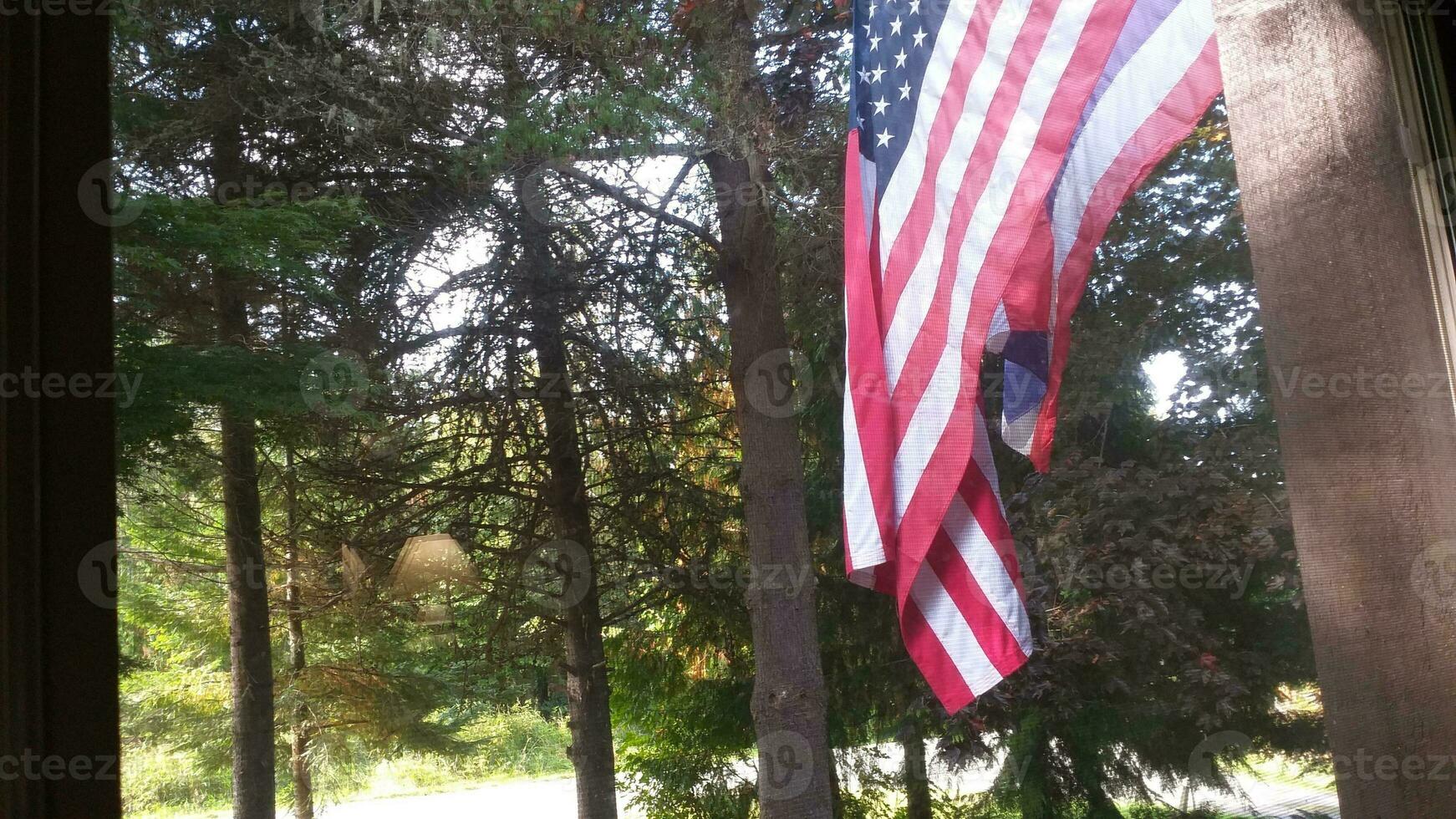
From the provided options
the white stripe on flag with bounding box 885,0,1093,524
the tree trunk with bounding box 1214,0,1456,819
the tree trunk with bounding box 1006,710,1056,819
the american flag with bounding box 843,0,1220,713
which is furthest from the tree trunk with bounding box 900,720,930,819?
the tree trunk with bounding box 1214,0,1456,819

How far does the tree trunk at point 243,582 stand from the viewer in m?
2.14

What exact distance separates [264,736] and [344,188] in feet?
4.55

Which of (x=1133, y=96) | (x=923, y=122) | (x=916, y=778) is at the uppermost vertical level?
(x=923, y=122)

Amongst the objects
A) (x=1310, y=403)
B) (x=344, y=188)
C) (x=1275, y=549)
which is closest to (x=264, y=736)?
(x=344, y=188)

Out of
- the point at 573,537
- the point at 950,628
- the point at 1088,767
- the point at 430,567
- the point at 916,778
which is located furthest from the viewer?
the point at 916,778

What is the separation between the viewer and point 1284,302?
1222 millimetres

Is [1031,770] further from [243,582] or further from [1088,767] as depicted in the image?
[243,582]

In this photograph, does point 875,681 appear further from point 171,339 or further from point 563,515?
point 171,339

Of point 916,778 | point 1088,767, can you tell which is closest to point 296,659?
point 916,778

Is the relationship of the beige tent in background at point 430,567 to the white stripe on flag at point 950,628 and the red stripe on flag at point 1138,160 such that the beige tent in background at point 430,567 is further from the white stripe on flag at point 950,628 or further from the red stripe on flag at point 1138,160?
the red stripe on flag at point 1138,160

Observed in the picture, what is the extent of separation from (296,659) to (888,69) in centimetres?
188

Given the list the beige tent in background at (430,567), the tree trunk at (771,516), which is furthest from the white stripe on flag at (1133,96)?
the beige tent in background at (430,567)

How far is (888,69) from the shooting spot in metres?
1.93

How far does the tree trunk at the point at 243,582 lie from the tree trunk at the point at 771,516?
1366 millimetres
